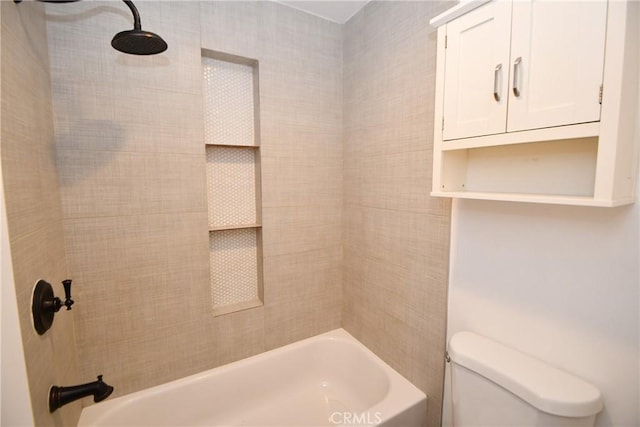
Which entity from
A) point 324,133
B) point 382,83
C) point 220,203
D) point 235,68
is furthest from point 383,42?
point 220,203

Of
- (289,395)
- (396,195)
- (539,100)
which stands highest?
(539,100)

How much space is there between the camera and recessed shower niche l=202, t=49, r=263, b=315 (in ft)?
5.12

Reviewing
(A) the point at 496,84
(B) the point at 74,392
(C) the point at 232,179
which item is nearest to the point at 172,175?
(C) the point at 232,179

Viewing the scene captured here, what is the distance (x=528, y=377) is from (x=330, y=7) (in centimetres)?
187

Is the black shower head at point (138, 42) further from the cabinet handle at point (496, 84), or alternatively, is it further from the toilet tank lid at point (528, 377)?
the toilet tank lid at point (528, 377)

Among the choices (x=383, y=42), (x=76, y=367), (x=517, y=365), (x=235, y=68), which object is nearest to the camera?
(x=517, y=365)

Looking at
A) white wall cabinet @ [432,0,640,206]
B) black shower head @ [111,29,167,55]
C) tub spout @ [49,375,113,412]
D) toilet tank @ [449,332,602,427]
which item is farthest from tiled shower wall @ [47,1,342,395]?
toilet tank @ [449,332,602,427]

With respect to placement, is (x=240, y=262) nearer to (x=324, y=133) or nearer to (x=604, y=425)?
(x=324, y=133)

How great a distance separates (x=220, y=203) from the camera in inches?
63.9

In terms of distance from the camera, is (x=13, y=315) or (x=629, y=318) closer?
(x=13, y=315)

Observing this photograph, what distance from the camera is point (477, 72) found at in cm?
96

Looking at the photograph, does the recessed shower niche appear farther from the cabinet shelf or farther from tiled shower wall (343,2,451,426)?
the cabinet shelf

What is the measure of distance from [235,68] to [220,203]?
0.75 m

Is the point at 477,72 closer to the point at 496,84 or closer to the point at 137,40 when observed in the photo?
the point at 496,84
